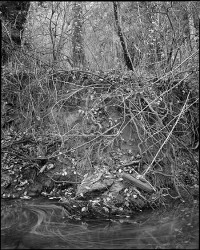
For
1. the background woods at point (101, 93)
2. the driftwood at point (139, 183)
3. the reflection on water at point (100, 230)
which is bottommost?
the reflection on water at point (100, 230)

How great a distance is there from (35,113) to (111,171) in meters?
3.10

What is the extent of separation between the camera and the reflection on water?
172 inches

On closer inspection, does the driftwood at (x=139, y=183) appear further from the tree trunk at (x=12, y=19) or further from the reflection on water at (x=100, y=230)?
the tree trunk at (x=12, y=19)

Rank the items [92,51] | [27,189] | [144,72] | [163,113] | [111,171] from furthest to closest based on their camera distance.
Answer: [92,51]
[144,72]
[163,113]
[27,189]
[111,171]

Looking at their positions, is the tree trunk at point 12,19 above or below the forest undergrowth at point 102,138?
above

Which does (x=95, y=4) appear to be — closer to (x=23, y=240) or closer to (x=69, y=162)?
(x=69, y=162)

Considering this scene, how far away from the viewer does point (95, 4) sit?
32.4 ft

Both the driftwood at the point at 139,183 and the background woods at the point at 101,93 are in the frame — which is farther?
the background woods at the point at 101,93

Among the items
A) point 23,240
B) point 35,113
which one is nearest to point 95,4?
point 35,113

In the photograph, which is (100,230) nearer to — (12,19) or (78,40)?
(78,40)

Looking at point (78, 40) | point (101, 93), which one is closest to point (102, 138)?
point (101, 93)

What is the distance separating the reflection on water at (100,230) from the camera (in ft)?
14.4

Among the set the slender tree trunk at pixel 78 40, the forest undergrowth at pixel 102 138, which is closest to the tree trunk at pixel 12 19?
the forest undergrowth at pixel 102 138

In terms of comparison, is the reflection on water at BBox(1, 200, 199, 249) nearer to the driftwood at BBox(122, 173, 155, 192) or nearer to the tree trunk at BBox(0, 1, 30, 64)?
the driftwood at BBox(122, 173, 155, 192)
